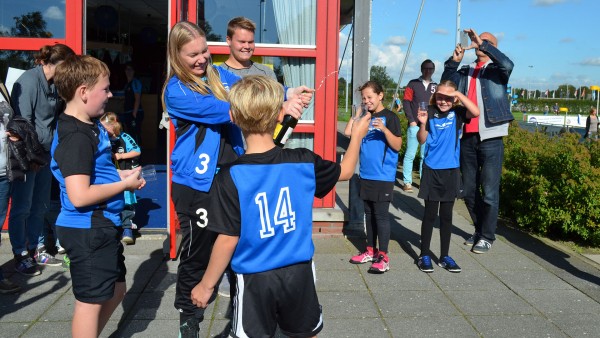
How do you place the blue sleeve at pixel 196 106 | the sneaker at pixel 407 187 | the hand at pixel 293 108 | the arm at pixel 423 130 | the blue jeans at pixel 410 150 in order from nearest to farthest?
the hand at pixel 293 108, the blue sleeve at pixel 196 106, the arm at pixel 423 130, the blue jeans at pixel 410 150, the sneaker at pixel 407 187

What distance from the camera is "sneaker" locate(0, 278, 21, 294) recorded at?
470 cm

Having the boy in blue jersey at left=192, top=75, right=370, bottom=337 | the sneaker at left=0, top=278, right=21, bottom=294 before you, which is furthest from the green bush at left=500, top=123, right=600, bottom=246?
the sneaker at left=0, top=278, right=21, bottom=294

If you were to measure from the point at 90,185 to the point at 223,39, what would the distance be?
3.80 meters

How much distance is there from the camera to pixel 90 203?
2.92m

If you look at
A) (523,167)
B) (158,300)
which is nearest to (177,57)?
(158,300)

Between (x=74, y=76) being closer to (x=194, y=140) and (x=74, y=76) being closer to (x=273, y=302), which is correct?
(x=194, y=140)

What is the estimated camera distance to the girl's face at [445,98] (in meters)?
5.47

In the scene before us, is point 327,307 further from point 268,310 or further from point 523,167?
point 523,167

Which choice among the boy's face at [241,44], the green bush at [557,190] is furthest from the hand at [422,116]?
the green bush at [557,190]

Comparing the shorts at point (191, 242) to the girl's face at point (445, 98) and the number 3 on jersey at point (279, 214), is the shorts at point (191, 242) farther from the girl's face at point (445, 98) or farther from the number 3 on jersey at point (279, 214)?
the girl's face at point (445, 98)

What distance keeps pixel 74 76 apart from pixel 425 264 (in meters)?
3.66

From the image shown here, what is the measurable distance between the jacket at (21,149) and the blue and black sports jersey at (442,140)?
3.42 metres

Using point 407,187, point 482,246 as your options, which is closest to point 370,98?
point 482,246

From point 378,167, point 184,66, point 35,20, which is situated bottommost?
point 378,167
